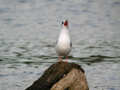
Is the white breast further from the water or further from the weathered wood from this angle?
the water

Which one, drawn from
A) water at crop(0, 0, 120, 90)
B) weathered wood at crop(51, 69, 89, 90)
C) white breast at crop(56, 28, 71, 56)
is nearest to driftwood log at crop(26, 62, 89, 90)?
weathered wood at crop(51, 69, 89, 90)

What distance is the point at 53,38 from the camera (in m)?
18.7

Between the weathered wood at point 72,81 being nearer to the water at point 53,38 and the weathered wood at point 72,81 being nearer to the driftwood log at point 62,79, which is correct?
the driftwood log at point 62,79

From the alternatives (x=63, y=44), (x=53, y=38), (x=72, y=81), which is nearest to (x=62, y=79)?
(x=72, y=81)

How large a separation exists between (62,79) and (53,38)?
9012 millimetres

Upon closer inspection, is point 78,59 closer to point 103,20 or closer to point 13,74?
point 13,74

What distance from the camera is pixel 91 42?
18.2 metres

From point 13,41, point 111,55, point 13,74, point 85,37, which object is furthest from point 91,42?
point 13,74

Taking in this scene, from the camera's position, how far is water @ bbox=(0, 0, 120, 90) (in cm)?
1417

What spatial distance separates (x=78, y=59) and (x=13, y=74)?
2.89 m

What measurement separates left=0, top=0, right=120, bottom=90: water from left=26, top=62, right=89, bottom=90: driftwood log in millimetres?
2937

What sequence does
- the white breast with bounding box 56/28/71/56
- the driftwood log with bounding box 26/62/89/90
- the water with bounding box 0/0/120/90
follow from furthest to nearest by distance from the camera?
1. the water with bounding box 0/0/120/90
2. the white breast with bounding box 56/28/71/56
3. the driftwood log with bounding box 26/62/89/90

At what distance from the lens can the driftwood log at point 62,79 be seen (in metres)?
9.74

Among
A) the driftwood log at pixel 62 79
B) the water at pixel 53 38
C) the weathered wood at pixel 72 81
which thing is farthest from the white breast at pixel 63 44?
the water at pixel 53 38
